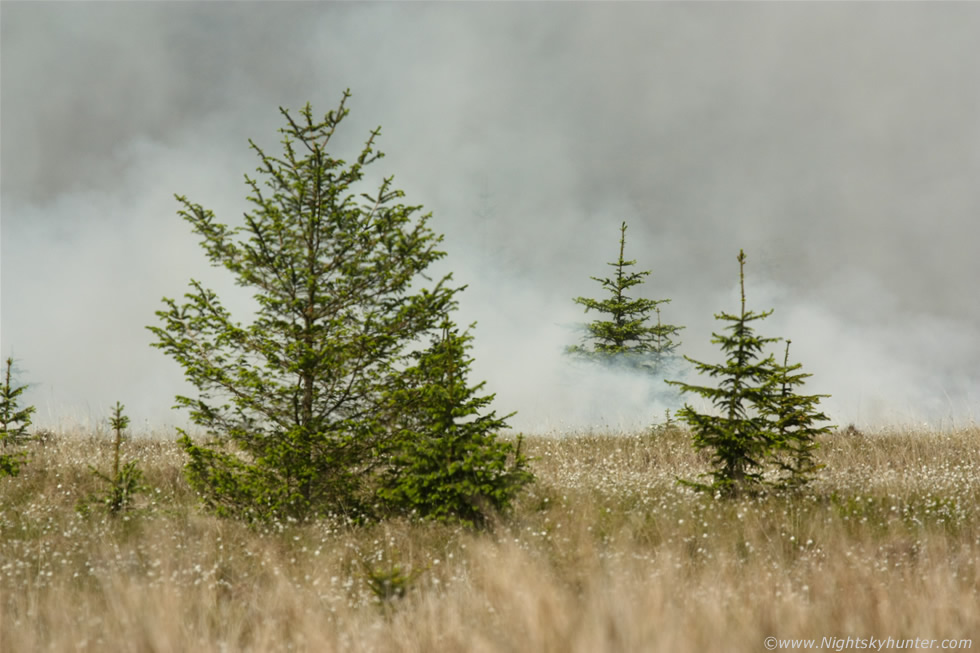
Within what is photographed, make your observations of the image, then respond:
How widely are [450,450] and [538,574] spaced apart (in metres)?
2.18

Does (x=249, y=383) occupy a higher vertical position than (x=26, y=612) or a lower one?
higher

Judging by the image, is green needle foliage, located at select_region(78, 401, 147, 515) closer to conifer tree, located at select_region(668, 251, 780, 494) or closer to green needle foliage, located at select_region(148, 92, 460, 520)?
green needle foliage, located at select_region(148, 92, 460, 520)

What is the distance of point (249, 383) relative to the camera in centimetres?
744

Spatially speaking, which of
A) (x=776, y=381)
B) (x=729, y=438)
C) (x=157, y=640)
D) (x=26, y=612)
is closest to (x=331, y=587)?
(x=157, y=640)

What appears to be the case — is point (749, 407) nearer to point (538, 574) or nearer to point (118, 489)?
point (538, 574)

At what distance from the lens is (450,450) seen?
24.3 ft

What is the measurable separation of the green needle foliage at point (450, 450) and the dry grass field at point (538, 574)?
14.9 inches

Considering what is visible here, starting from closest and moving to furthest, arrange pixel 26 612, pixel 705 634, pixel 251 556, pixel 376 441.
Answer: pixel 705 634, pixel 26 612, pixel 251 556, pixel 376 441

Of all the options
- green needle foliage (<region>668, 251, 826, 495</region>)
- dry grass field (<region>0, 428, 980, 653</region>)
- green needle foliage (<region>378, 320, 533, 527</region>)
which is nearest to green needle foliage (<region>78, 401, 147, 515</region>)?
dry grass field (<region>0, 428, 980, 653</region>)

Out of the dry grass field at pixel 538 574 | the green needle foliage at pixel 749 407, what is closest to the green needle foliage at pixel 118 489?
the dry grass field at pixel 538 574

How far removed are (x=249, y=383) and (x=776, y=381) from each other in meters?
6.69

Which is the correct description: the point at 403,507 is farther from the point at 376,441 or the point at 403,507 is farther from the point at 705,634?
the point at 705,634

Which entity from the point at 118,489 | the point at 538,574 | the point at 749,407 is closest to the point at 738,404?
the point at 749,407

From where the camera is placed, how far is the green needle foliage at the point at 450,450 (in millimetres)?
7301
